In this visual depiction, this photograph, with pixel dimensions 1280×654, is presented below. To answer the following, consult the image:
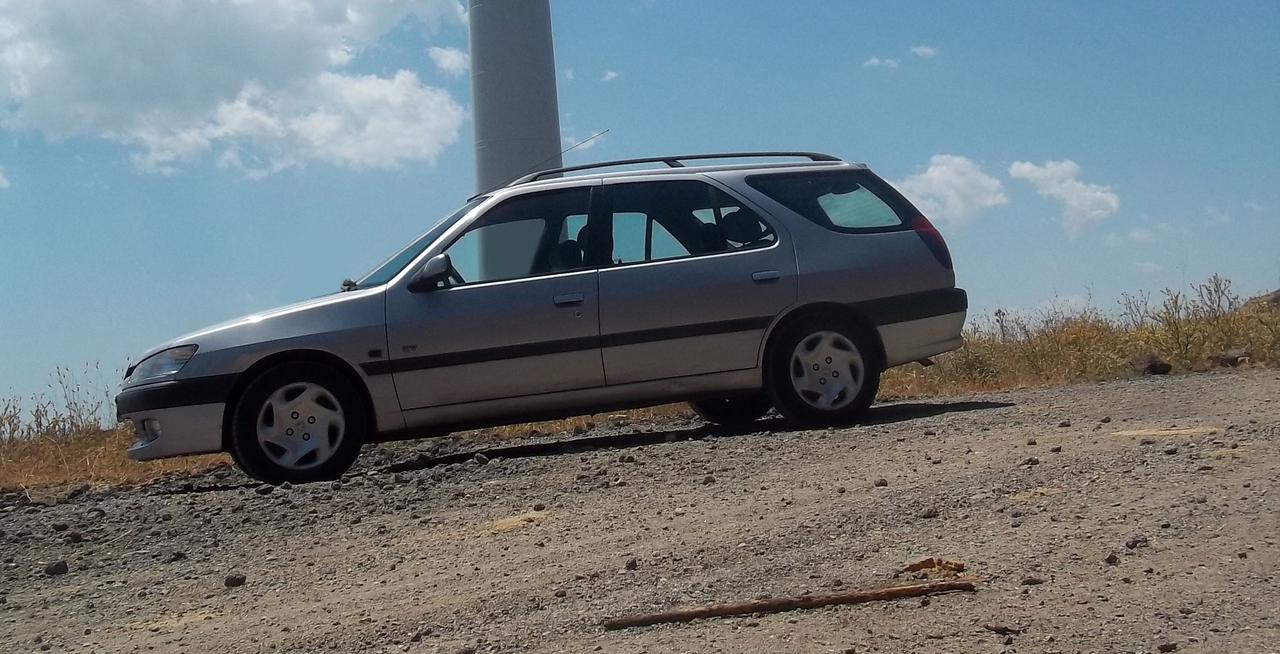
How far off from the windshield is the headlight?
3.39ft

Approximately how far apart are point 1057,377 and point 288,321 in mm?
6241

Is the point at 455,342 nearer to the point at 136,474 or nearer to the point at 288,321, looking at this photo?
the point at 288,321

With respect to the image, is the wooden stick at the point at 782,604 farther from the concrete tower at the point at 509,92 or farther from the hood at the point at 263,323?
the concrete tower at the point at 509,92

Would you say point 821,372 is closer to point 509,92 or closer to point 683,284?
point 683,284

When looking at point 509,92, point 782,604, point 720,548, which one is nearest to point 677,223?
point 720,548

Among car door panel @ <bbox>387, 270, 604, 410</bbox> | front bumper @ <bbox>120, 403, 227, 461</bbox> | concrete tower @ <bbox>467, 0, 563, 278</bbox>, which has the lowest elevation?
front bumper @ <bbox>120, 403, 227, 461</bbox>

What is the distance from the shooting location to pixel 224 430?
274 inches

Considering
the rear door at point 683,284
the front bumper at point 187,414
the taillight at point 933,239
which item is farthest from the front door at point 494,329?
the taillight at point 933,239

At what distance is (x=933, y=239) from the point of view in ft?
26.0

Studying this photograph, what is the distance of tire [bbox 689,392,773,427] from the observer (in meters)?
8.53

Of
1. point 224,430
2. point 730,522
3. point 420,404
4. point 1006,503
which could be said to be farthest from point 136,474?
point 1006,503

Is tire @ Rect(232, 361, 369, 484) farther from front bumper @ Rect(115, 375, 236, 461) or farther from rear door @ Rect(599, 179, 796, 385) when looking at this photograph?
rear door @ Rect(599, 179, 796, 385)

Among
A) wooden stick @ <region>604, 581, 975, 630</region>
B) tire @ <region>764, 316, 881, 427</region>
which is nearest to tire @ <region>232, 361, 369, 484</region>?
tire @ <region>764, 316, 881, 427</region>

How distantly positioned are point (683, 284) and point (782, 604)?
12.8 feet
